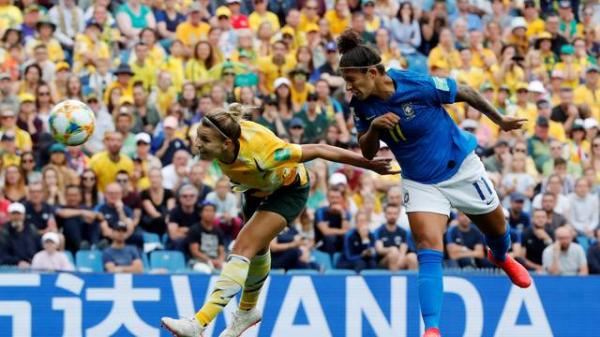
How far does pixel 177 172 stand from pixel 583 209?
4.98 metres

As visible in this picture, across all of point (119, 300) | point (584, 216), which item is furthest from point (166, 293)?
point (584, 216)

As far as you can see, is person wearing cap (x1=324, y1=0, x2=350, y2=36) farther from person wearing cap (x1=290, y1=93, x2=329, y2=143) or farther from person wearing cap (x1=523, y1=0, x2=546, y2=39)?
person wearing cap (x1=523, y1=0, x2=546, y2=39)

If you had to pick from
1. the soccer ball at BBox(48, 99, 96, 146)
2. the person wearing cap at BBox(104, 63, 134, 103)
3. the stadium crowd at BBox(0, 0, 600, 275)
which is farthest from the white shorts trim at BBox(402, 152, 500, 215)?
the person wearing cap at BBox(104, 63, 134, 103)

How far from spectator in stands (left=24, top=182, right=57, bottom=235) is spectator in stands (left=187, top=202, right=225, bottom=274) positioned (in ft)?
5.01

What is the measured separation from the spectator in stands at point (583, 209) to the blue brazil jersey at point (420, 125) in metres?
7.13

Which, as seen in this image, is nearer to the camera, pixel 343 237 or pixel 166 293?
pixel 166 293

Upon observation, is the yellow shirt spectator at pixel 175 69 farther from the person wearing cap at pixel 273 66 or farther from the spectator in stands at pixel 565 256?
the spectator in stands at pixel 565 256

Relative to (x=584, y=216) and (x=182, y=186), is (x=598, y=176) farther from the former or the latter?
(x=182, y=186)

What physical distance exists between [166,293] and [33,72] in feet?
18.7

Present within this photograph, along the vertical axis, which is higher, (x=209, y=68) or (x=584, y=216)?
(x=209, y=68)

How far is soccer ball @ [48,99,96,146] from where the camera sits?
1291cm

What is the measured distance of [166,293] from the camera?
46.0ft

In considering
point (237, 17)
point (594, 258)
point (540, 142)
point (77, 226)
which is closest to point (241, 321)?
point (77, 226)

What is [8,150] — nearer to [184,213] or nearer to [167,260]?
[184,213]
